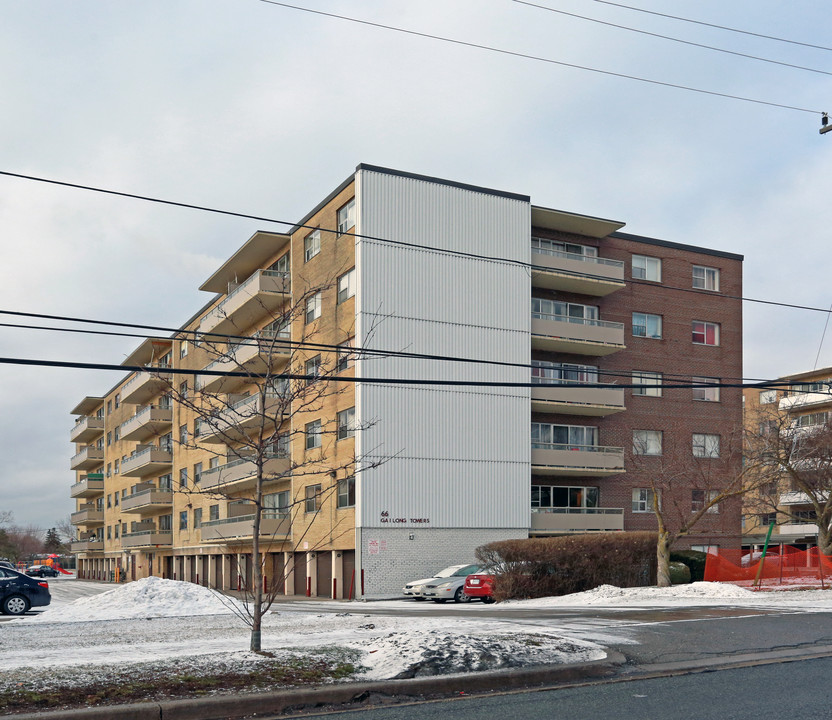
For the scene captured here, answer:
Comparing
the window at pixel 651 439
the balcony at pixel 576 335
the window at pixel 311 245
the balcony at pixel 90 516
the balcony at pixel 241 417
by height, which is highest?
the window at pixel 311 245

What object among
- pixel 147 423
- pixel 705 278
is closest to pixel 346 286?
pixel 705 278

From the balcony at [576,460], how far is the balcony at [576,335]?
15.4ft

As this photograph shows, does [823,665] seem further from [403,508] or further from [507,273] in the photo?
[507,273]

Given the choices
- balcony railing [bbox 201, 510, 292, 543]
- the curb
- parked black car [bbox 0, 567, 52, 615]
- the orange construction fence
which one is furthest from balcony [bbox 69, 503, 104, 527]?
the curb

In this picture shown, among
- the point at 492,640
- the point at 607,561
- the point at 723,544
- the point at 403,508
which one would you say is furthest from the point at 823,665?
the point at 723,544

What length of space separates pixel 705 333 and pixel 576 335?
9.14 m

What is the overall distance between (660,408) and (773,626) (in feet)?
110

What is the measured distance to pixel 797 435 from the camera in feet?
154

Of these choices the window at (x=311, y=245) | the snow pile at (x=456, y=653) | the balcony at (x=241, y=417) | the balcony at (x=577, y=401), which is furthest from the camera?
the balcony at (x=577, y=401)

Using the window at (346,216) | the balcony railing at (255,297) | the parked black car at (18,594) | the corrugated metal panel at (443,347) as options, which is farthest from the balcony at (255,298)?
the parked black car at (18,594)

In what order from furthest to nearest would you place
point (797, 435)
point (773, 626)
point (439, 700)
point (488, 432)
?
point (797, 435) → point (488, 432) → point (773, 626) → point (439, 700)

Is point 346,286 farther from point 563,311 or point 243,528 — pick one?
point 243,528

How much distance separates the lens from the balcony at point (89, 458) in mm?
96062

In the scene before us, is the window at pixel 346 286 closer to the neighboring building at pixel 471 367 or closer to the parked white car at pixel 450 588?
the neighboring building at pixel 471 367
